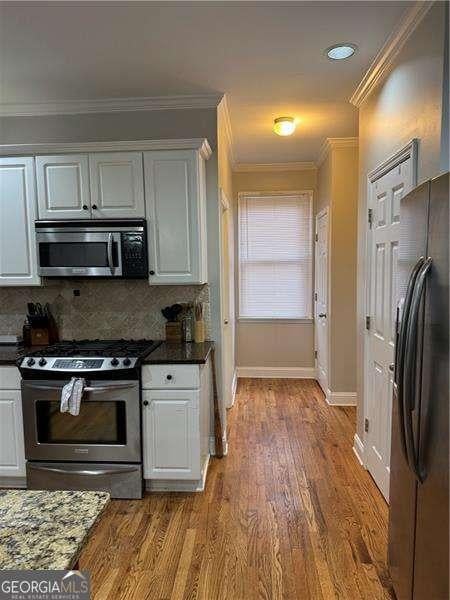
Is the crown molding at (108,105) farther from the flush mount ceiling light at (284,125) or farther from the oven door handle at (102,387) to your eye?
the oven door handle at (102,387)

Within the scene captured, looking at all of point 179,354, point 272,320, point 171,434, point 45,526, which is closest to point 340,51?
point 179,354

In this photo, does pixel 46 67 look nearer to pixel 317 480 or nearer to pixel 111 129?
pixel 111 129

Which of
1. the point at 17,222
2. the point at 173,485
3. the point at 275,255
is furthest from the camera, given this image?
the point at 275,255

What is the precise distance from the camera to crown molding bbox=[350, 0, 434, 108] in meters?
1.93

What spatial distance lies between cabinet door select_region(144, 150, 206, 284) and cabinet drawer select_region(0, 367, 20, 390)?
1100mm

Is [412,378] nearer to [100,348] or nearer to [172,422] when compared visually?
[172,422]

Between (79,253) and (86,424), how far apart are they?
3.91 feet

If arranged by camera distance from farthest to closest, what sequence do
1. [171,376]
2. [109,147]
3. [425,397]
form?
[109,147]
[171,376]
[425,397]

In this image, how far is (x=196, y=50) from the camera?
7.57 feet

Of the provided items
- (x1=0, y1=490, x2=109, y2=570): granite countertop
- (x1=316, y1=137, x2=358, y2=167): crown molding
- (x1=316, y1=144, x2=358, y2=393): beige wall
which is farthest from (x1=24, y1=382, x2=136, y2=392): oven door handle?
(x1=316, y1=137, x2=358, y2=167): crown molding

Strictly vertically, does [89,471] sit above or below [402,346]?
below

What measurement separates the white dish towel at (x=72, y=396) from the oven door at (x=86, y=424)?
0.21 ft

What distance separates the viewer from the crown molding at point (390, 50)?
193 cm

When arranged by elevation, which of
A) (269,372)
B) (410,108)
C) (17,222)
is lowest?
(269,372)
